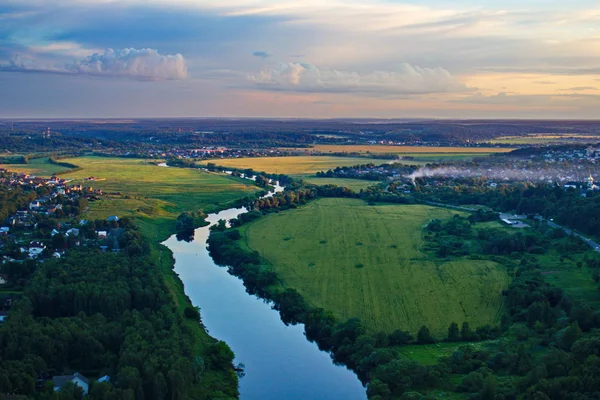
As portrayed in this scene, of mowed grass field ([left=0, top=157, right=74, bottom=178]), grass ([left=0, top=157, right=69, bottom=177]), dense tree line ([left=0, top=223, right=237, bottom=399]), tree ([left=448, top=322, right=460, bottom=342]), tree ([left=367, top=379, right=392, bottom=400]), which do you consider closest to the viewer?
dense tree line ([left=0, top=223, right=237, bottom=399])

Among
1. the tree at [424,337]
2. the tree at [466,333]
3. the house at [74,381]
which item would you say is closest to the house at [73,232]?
the house at [74,381]

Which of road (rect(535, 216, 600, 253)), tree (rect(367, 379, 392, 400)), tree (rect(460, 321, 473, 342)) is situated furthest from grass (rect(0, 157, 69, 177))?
tree (rect(367, 379, 392, 400))

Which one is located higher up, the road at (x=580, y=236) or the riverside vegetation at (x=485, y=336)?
the road at (x=580, y=236)

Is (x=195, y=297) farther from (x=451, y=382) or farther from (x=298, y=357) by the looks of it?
(x=451, y=382)

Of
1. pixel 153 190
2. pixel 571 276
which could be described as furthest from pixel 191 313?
pixel 153 190

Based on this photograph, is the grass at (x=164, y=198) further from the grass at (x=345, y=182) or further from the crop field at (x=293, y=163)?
the crop field at (x=293, y=163)

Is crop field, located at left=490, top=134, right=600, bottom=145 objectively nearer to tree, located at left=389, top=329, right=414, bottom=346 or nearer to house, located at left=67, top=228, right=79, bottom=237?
house, located at left=67, top=228, right=79, bottom=237

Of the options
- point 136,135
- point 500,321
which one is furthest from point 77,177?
point 136,135
